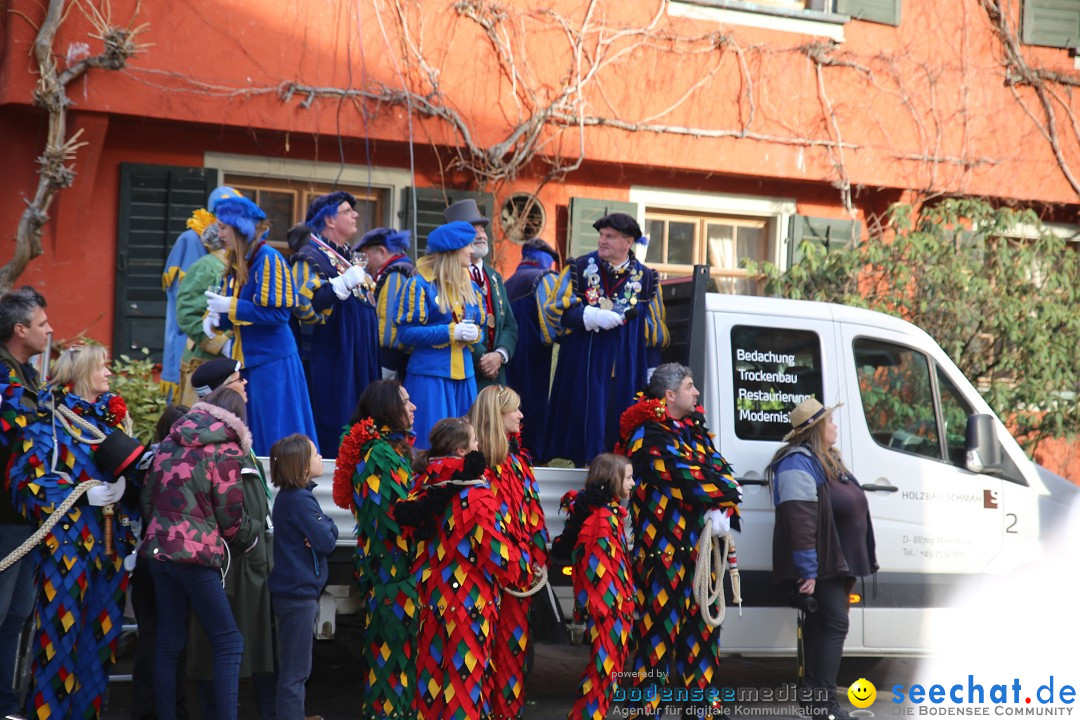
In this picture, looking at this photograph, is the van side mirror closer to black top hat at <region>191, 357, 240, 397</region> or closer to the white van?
the white van

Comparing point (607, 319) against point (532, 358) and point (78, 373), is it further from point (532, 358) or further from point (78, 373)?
point (78, 373)

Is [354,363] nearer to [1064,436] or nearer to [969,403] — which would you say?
[969,403]

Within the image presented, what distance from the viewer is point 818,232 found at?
13.2 meters

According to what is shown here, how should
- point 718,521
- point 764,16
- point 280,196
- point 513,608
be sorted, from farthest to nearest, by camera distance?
point 764,16, point 280,196, point 718,521, point 513,608

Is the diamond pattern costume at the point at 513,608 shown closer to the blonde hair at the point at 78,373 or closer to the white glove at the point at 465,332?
the white glove at the point at 465,332

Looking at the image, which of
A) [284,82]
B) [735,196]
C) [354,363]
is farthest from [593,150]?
[354,363]

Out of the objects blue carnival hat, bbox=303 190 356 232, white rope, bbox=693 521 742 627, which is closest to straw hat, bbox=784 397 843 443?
white rope, bbox=693 521 742 627

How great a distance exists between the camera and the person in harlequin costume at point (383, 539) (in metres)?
6.23

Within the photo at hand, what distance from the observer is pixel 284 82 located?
35.8 feet

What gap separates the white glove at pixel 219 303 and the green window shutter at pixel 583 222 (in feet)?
17.5

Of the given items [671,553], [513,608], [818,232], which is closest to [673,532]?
[671,553]

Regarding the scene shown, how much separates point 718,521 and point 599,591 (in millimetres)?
772

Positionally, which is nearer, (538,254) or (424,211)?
(538,254)

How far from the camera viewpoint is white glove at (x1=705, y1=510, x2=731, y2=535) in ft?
22.3
